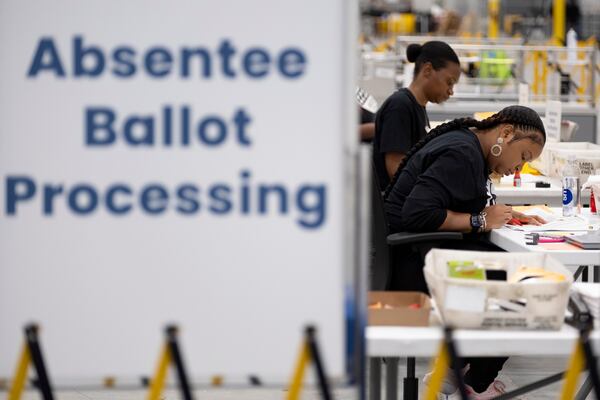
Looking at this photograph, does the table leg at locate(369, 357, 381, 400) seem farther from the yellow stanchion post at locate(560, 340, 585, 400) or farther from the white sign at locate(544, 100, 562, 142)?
the white sign at locate(544, 100, 562, 142)

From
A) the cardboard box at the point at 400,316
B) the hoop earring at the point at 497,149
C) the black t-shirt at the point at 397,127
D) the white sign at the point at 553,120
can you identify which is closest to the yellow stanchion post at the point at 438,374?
the cardboard box at the point at 400,316

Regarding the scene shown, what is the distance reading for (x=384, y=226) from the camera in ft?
15.1

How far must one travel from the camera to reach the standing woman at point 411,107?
597 centimetres

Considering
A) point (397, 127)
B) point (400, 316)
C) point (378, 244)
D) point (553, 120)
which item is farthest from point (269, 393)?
point (553, 120)

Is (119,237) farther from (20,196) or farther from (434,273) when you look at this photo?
(434,273)

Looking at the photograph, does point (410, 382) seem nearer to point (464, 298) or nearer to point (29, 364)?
point (464, 298)

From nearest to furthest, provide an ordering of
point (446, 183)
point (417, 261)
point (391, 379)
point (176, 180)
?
point (176, 180), point (391, 379), point (446, 183), point (417, 261)

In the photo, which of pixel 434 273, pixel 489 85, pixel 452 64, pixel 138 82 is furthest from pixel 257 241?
pixel 489 85

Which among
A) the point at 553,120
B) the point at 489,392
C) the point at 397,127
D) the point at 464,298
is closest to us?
the point at 464,298

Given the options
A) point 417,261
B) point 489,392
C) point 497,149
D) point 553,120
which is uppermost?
point 553,120

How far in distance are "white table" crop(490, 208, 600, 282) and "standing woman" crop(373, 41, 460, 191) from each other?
1297 millimetres

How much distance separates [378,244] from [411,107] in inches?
60.7

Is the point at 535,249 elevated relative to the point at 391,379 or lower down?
elevated

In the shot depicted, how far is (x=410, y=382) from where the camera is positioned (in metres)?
4.22
